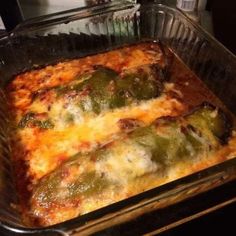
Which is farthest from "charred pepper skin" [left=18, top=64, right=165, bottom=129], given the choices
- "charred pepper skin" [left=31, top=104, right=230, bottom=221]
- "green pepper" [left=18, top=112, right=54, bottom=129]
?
"charred pepper skin" [left=31, top=104, right=230, bottom=221]

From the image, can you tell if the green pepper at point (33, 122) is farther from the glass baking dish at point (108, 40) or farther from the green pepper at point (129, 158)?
the green pepper at point (129, 158)

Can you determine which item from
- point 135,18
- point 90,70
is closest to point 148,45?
point 135,18

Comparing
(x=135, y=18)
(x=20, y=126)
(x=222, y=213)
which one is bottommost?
(x=222, y=213)

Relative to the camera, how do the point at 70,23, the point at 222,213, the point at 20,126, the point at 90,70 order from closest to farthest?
the point at 222,213
the point at 20,126
the point at 90,70
the point at 70,23

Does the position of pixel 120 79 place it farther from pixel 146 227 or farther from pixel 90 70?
pixel 146 227

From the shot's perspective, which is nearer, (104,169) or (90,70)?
Answer: (104,169)

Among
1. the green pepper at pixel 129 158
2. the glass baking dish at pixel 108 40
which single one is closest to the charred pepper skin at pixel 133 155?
the green pepper at pixel 129 158
